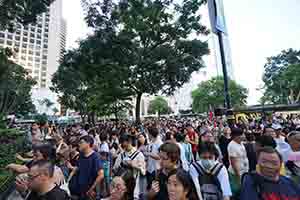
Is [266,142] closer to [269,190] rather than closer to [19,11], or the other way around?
[269,190]

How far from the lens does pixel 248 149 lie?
14.5 ft

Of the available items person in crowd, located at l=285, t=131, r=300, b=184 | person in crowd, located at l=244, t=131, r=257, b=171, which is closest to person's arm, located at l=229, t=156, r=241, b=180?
person in crowd, located at l=244, t=131, r=257, b=171

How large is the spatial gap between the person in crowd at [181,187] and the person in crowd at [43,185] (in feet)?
3.48

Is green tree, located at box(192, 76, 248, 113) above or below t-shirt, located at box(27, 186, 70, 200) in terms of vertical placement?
above

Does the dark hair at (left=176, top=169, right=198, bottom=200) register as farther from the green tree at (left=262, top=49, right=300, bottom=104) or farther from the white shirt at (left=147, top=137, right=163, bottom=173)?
the green tree at (left=262, top=49, right=300, bottom=104)

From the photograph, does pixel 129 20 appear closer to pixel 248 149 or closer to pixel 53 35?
pixel 248 149

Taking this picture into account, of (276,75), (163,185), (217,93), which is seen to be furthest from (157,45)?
(276,75)

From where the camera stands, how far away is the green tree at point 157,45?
14734 mm

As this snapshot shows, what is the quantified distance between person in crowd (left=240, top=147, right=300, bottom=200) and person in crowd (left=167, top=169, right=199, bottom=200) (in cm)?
54

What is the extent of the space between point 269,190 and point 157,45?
14841 mm

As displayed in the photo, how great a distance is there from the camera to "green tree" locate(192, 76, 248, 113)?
155 ft

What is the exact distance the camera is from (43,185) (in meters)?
2.13

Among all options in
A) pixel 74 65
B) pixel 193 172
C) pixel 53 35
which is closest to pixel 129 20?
pixel 74 65

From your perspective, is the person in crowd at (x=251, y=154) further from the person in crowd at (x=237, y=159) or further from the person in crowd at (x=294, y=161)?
the person in crowd at (x=294, y=161)
